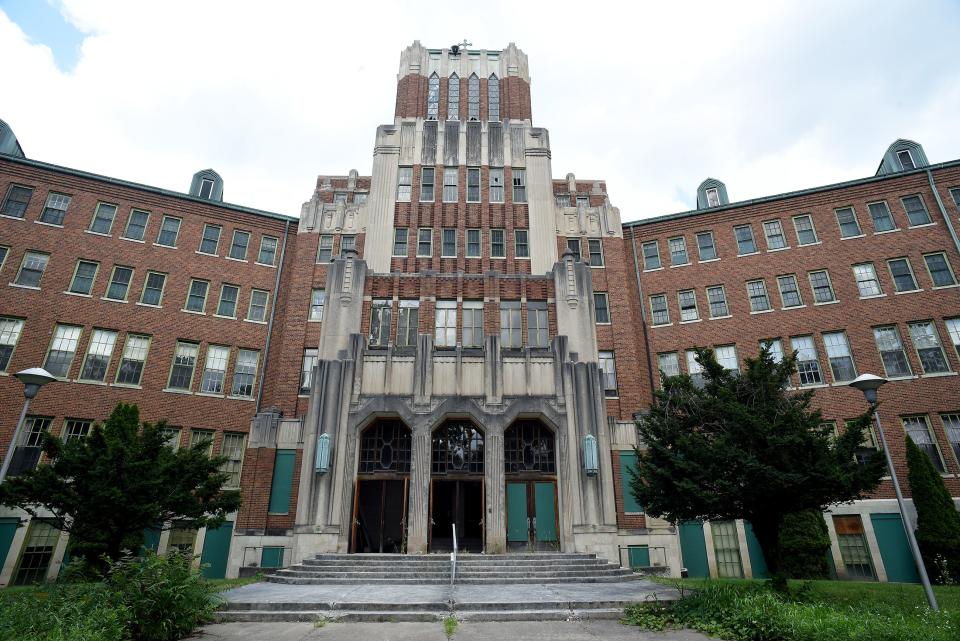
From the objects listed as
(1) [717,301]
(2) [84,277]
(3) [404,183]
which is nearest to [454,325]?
(3) [404,183]

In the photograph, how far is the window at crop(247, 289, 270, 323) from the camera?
2970cm

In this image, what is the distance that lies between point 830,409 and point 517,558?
18773 mm

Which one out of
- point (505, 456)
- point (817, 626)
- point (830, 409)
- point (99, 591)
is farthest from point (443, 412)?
point (830, 409)

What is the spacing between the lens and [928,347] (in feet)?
85.8

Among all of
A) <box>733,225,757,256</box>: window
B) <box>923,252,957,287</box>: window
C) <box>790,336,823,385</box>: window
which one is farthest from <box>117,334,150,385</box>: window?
<box>923,252,957,287</box>: window

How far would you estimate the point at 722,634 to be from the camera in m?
9.38

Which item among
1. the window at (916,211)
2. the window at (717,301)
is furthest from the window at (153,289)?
the window at (916,211)

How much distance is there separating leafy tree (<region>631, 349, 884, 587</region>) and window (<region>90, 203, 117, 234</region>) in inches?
1189

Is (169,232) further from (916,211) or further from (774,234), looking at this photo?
(916,211)

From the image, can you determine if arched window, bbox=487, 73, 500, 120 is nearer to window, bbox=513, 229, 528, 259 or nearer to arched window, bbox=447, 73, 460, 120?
arched window, bbox=447, 73, 460, 120

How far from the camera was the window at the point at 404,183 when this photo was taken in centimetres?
2998

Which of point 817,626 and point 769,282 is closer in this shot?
point 817,626

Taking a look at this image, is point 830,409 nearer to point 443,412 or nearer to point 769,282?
point 769,282

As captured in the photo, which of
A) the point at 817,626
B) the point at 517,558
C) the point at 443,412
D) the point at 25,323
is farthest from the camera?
the point at 25,323
